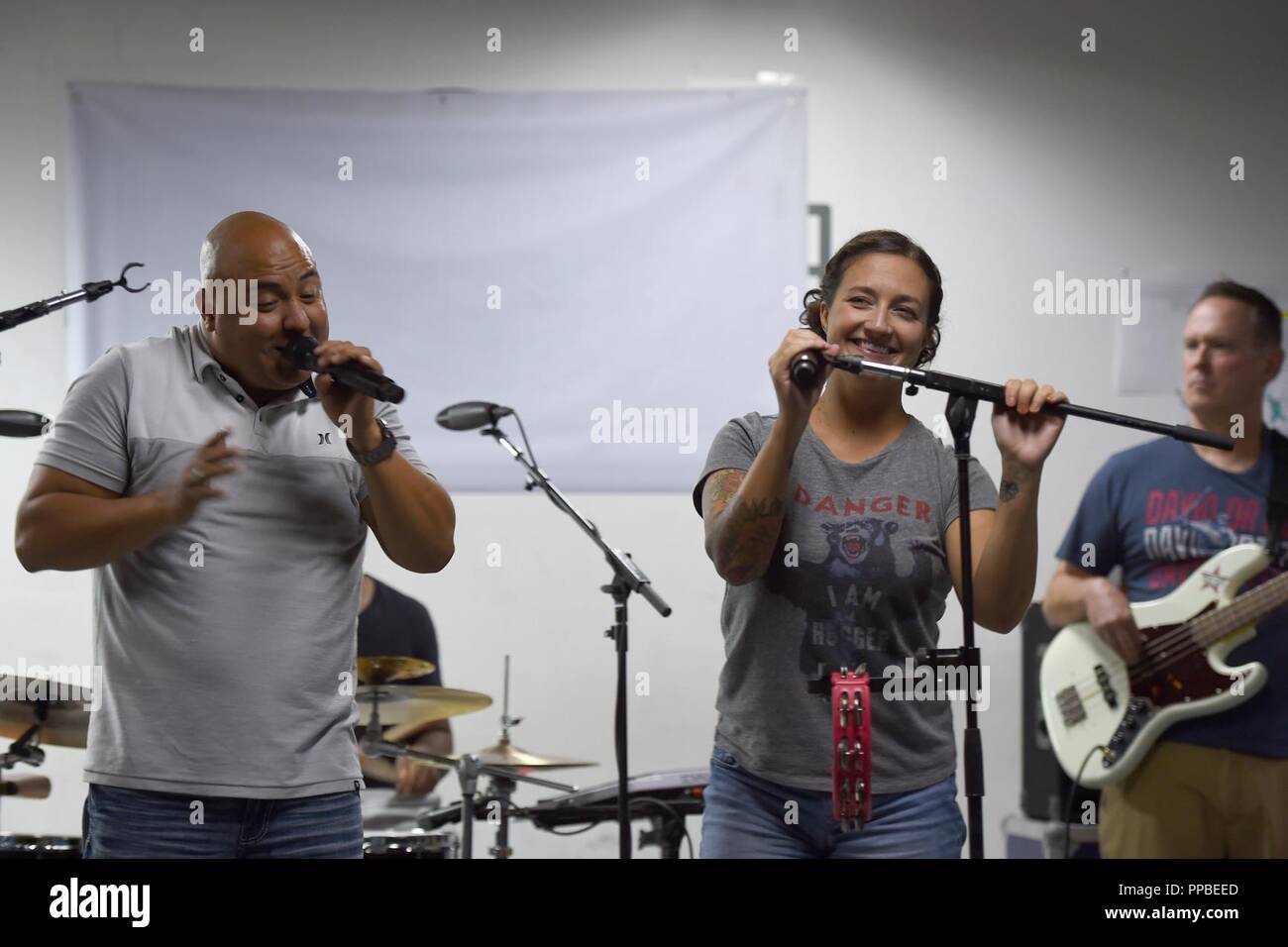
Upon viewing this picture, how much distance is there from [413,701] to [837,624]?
1.47 m

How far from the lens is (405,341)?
3578 mm

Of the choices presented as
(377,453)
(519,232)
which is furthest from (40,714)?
(519,232)

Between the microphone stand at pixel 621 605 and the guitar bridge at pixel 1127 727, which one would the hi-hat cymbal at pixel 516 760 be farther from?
the guitar bridge at pixel 1127 727

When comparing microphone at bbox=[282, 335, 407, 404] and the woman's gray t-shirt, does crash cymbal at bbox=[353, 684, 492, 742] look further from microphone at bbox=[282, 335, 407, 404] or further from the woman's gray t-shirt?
microphone at bbox=[282, 335, 407, 404]

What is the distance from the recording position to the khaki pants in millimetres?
2576

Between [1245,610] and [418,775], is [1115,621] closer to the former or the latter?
[1245,610]

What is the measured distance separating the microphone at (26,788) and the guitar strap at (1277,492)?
2.77 meters

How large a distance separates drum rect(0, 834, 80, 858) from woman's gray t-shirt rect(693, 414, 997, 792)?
1613 millimetres

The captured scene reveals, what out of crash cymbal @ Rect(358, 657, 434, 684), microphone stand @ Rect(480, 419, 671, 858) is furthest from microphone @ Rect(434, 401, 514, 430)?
crash cymbal @ Rect(358, 657, 434, 684)

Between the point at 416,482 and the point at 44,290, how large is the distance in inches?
98.8

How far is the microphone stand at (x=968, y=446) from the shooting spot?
1.66 metres
